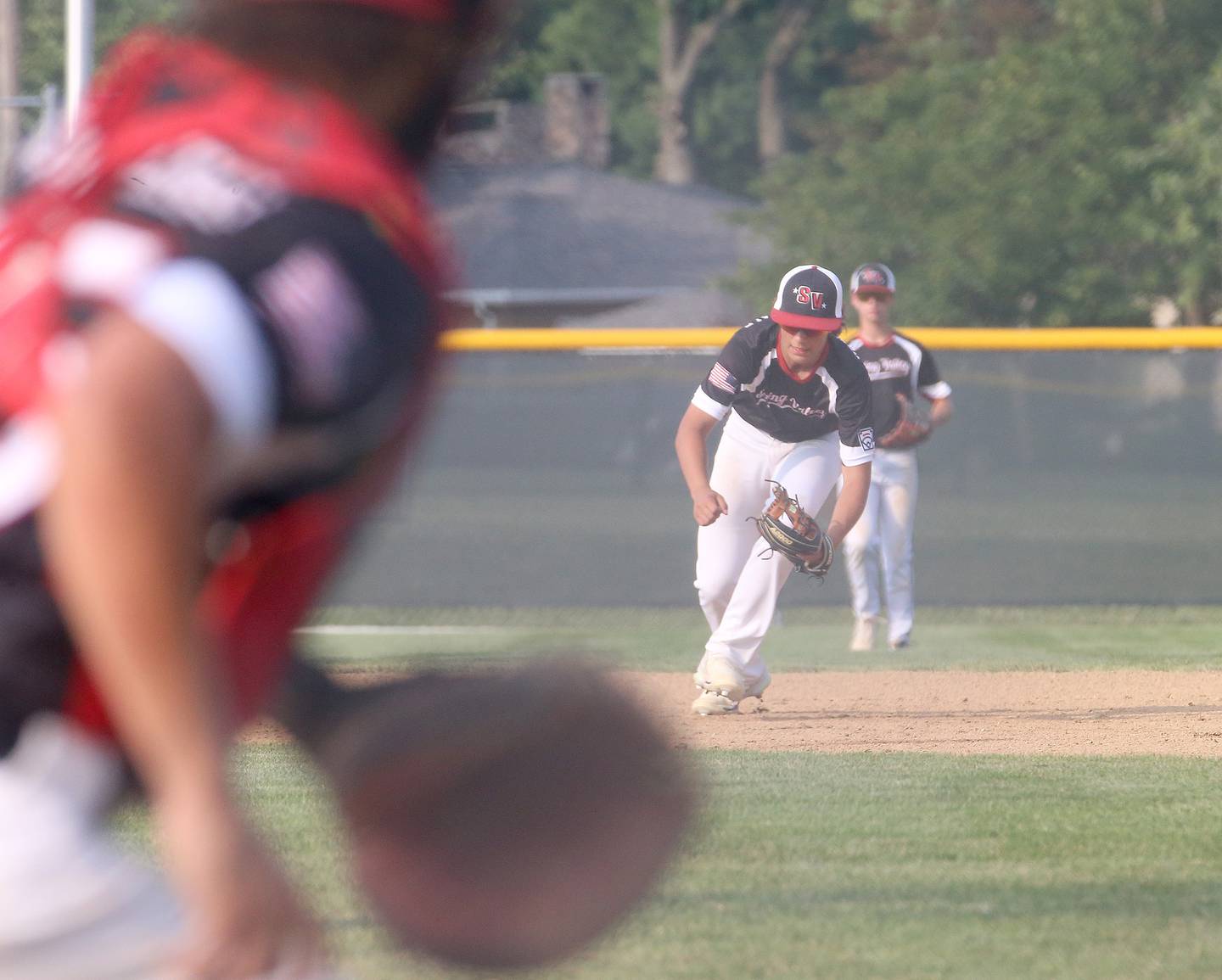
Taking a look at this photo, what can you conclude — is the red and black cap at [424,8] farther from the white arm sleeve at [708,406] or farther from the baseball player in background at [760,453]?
the white arm sleeve at [708,406]

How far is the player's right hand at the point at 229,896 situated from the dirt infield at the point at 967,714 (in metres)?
5.46

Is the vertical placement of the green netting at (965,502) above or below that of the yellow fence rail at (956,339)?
below

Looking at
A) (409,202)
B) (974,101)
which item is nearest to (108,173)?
(409,202)

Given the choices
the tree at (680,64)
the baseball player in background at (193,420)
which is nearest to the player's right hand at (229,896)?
the baseball player in background at (193,420)

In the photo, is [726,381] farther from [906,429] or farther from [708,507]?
[906,429]

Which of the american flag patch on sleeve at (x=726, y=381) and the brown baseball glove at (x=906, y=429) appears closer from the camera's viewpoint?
the american flag patch on sleeve at (x=726, y=381)

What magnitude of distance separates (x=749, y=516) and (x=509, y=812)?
23.5 feet

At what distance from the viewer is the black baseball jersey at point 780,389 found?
29.4 ft

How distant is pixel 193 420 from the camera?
5.10 feet

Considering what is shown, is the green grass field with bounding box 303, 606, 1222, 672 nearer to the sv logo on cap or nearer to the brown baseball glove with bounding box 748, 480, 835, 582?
the brown baseball glove with bounding box 748, 480, 835, 582

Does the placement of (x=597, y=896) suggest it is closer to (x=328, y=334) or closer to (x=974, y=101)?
(x=328, y=334)

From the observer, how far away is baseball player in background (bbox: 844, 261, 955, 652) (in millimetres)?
11781

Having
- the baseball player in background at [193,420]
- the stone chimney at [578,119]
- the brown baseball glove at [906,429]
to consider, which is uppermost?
the baseball player in background at [193,420]

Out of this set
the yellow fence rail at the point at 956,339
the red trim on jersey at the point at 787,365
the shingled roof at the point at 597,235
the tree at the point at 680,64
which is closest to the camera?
the red trim on jersey at the point at 787,365
